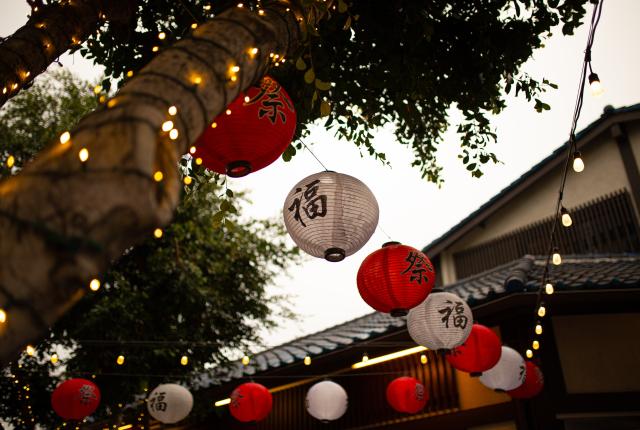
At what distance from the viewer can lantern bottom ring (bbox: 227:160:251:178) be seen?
12.0ft

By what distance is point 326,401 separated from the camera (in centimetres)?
911

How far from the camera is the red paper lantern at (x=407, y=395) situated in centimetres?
838

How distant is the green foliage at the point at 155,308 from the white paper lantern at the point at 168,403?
0.52m

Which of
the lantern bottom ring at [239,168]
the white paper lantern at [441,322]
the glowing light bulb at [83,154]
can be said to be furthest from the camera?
the white paper lantern at [441,322]

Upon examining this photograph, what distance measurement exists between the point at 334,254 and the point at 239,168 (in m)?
1.31

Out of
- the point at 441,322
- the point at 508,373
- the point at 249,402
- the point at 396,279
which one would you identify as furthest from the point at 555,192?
the point at 396,279

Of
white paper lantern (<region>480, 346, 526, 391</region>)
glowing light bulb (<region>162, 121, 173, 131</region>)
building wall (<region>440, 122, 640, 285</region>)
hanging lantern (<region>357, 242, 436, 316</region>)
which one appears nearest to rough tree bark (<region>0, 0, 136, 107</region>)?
glowing light bulb (<region>162, 121, 173, 131</region>)

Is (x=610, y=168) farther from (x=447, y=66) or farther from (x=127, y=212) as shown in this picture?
(x=127, y=212)

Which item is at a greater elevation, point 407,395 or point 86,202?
point 86,202

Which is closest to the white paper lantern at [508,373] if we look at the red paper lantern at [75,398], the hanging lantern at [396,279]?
the hanging lantern at [396,279]

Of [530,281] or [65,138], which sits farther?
[530,281]

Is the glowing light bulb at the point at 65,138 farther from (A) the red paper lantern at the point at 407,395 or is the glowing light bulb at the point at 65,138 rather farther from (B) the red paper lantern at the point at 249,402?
(B) the red paper lantern at the point at 249,402

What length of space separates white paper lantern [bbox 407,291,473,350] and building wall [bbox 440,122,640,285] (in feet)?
28.2

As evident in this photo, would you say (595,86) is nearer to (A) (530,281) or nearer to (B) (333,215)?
(B) (333,215)
